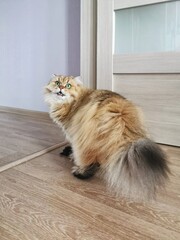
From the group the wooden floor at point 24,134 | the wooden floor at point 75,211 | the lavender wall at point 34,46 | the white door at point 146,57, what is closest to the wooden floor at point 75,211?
the wooden floor at point 75,211

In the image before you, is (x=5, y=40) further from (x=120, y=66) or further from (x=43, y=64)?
(x=120, y=66)

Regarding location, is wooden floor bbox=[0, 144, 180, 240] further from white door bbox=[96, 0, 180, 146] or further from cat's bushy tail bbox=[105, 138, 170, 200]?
white door bbox=[96, 0, 180, 146]

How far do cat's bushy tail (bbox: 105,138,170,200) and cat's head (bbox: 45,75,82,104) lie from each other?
1.43ft

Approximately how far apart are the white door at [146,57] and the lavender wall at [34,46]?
0.45 metres

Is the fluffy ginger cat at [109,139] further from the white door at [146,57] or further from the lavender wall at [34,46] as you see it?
the lavender wall at [34,46]

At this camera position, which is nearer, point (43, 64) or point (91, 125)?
point (91, 125)

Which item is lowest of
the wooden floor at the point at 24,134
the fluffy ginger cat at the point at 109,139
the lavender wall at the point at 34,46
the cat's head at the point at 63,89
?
the wooden floor at the point at 24,134

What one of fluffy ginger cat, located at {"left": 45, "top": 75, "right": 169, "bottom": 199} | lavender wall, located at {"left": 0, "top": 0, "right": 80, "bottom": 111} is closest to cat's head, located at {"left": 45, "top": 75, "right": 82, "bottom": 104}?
fluffy ginger cat, located at {"left": 45, "top": 75, "right": 169, "bottom": 199}

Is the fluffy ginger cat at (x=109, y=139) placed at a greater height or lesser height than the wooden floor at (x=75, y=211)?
greater

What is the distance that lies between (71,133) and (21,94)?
4.88 ft

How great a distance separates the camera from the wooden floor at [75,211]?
639 millimetres

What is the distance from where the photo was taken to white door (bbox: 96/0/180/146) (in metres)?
1.29

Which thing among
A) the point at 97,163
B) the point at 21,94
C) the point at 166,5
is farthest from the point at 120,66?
the point at 21,94

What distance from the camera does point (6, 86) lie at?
2.51 m
